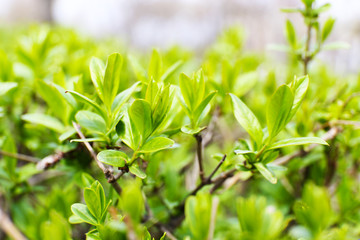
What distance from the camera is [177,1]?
1291 centimetres

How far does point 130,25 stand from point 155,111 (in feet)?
37.1

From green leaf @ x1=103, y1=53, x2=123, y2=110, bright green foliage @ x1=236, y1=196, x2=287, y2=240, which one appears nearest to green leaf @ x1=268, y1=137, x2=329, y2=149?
bright green foliage @ x1=236, y1=196, x2=287, y2=240

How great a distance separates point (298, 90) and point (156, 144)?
13.1 inches

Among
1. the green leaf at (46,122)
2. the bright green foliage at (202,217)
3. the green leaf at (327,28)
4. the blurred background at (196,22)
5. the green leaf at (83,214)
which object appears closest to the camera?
the bright green foliage at (202,217)

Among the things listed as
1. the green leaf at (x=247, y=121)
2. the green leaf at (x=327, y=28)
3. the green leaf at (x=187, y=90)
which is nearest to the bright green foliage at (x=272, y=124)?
the green leaf at (x=247, y=121)

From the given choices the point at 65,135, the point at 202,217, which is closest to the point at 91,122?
the point at 65,135

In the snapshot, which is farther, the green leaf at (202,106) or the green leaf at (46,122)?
the green leaf at (46,122)

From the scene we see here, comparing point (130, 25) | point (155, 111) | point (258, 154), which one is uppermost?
point (155, 111)

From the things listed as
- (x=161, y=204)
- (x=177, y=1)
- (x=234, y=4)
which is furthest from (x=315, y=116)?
(x=177, y=1)

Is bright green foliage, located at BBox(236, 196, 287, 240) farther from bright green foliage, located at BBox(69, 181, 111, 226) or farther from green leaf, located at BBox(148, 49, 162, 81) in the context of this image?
green leaf, located at BBox(148, 49, 162, 81)

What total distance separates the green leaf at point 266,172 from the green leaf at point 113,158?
11.2 inches

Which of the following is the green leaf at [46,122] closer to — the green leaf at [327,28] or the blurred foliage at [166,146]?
the blurred foliage at [166,146]

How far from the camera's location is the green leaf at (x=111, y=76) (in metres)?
0.64

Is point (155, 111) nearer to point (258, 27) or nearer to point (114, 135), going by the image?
point (114, 135)
